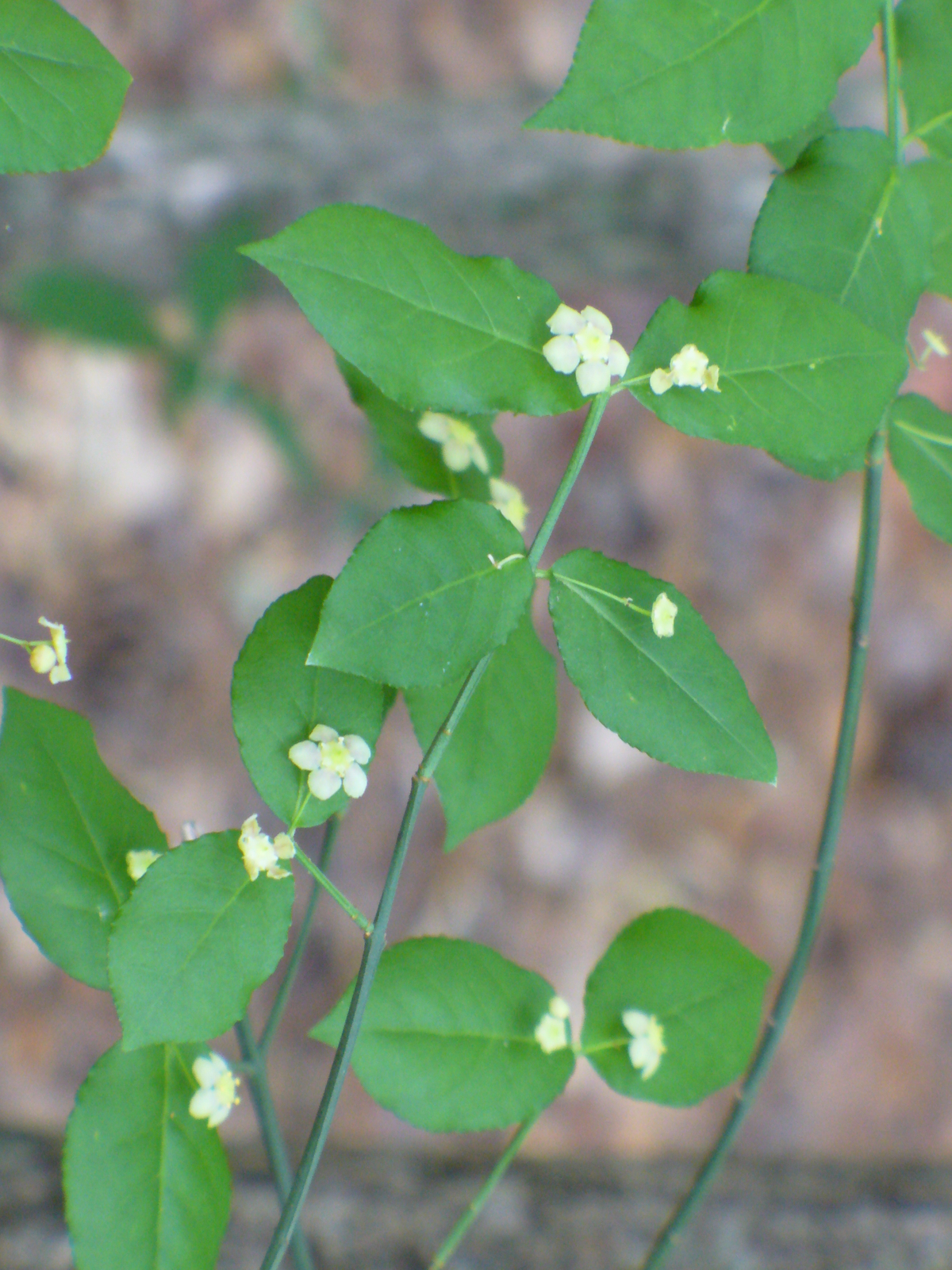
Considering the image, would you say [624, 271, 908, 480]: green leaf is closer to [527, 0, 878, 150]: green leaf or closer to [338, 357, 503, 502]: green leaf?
[527, 0, 878, 150]: green leaf

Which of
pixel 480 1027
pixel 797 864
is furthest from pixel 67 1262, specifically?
pixel 797 864

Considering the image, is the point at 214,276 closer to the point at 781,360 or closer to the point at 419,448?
the point at 419,448

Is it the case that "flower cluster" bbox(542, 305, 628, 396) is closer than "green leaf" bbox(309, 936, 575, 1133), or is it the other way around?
"flower cluster" bbox(542, 305, 628, 396)

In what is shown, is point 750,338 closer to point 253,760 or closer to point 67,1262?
point 253,760

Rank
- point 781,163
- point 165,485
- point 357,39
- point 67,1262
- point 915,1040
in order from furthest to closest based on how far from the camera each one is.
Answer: point 357,39
point 165,485
point 915,1040
point 67,1262
point 781,163

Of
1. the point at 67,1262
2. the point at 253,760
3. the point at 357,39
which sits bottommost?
the point at 67,1262

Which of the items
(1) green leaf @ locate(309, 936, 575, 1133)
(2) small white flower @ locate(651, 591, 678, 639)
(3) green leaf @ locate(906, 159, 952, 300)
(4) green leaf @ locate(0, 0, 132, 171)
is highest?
(3) green leaf @ locate(906, 159, 952, 300)

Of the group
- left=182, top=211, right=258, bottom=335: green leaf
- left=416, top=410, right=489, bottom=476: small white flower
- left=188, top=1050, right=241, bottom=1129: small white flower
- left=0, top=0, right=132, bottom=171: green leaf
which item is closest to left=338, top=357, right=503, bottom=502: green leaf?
left=416, top=410, right=489, bottom=476: small white flower

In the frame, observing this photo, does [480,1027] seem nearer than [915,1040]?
Yes
